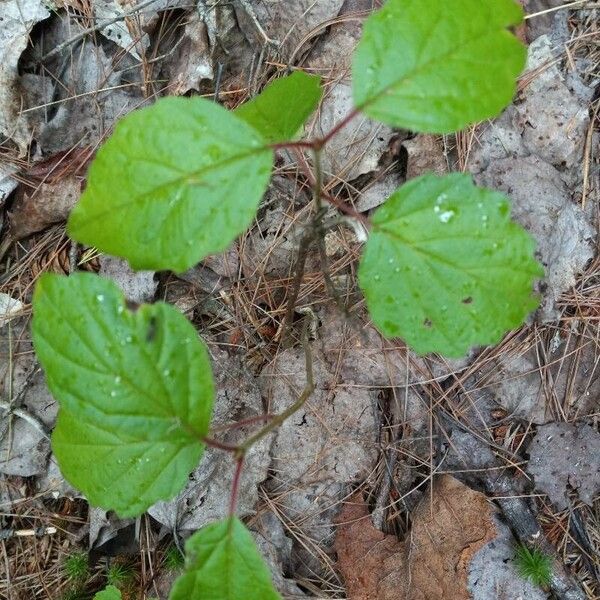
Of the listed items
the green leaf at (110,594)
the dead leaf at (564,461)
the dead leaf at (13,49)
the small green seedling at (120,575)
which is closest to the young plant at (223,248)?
the green leaf at (110,594)

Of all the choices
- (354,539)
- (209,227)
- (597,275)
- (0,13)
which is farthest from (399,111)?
(0,13)

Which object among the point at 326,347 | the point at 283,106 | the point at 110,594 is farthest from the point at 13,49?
the point at 110,594

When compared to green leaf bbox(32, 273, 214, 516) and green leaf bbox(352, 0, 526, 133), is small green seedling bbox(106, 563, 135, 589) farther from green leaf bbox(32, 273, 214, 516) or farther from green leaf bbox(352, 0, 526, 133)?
green leaf bbox(352, 0, 526, 133)

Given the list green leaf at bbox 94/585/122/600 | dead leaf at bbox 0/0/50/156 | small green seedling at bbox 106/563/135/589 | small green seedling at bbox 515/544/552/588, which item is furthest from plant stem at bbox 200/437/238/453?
dead leaf at bbox 0/0/50/156

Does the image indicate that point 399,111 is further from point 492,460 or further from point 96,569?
point 96,569

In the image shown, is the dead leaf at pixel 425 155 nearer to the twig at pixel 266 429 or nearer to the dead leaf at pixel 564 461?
the twig at pixel 266 429

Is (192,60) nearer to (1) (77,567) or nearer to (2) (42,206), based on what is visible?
(2) (42,206)

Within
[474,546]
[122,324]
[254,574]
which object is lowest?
[474,546]
